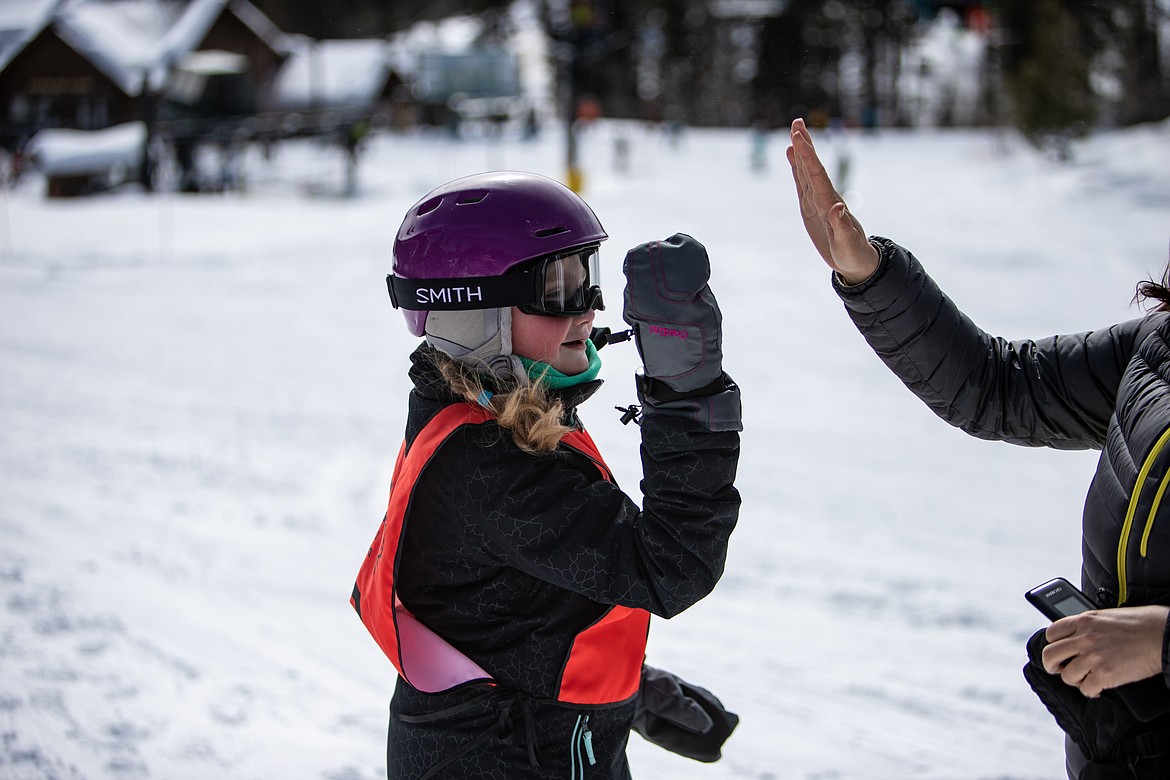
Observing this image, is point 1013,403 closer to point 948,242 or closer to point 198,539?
point 198,539

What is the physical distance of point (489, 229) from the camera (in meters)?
1.86

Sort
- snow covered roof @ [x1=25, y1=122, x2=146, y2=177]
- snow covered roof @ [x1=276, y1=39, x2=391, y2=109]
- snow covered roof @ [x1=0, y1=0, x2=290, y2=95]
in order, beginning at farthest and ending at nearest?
1. snow covered roof @ [x1=276, y1=39, x2=391, y2=109]
2. snow covered roof @ [x1=0, y1=0, x2=290, y2=95]
3. snow covered roof @ [x1=25, y1=122, x2=146, y2=177]

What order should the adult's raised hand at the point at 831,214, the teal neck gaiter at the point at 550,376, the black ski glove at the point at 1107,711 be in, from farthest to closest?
the adult's raised hand at the point at 831,214 → the teal neck gaiter at the point at 550,376 → the black ski glove at the point at 1107,711

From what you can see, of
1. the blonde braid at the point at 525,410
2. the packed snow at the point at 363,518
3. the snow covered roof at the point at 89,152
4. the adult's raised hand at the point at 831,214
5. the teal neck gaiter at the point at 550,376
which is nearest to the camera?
the blonde braid at the point at 525,410

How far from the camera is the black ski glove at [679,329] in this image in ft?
5.09

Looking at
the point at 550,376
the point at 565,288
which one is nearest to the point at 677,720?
the point at 550,376

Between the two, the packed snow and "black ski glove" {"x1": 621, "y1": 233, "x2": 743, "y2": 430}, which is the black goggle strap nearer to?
"black ski glove" {"x1": 621, "y1": 233, "x2": 743, "y2": 430}

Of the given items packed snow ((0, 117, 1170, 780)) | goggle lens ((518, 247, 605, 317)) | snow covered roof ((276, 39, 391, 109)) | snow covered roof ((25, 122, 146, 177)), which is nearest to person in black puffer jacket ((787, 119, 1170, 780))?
goggle lens ((518, 247, 605, 317))

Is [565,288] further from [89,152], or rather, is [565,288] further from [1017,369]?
[89,152]

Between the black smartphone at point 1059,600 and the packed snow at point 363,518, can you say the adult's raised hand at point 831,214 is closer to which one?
the black smartphone at point 1059,600

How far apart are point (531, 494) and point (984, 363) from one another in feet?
3.62

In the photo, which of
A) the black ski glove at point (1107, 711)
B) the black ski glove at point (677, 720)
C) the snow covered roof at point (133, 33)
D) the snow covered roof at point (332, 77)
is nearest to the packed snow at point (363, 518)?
the black ski glove at point (677, 720)

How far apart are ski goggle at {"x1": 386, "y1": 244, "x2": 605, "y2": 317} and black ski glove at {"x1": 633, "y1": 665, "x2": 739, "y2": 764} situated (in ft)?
2.84

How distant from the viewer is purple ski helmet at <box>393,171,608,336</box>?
72.6 inches
